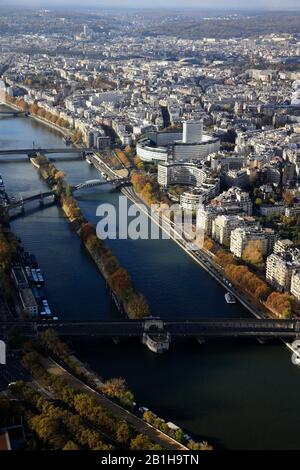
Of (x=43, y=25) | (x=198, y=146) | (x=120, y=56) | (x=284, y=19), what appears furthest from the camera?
(x=284, y=19)

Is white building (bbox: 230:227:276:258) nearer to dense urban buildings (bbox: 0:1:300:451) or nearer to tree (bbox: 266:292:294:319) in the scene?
dense urban buildings (bbox: 0:1:300:451)

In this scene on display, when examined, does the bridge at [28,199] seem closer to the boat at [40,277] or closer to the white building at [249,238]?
the boat at [40,277]

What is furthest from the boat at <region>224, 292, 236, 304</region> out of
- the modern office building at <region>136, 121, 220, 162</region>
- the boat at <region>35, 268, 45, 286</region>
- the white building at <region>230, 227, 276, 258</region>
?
the modern office building at <region>136, 121, 220, 162</region>

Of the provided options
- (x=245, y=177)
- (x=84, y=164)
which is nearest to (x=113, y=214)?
(x=245, y=177)

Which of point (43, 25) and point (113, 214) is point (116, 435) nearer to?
point (113, 214)

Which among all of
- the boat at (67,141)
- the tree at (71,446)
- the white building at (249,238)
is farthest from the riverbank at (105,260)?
the boat at (67,141)
